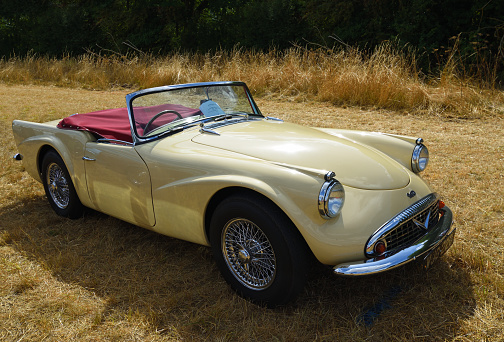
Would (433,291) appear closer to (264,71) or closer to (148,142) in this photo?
(148,142)

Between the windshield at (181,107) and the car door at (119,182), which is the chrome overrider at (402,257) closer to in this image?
the car door at (119,182)

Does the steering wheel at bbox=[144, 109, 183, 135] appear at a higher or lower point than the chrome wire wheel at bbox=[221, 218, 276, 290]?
higher

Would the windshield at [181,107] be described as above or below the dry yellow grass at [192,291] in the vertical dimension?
above

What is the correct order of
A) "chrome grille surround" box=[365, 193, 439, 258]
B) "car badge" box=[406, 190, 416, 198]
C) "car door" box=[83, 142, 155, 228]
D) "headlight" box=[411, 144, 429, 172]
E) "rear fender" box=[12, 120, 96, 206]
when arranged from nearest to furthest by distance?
"chrome grille surround" box=[365, 193, 439, 258], "car badge" box=[406, 190, 416, 198], "car door" box=[83, 142, 155, 228], "headlight" box=[411, 144, 429, 172], "rear fender" box=[12, 120, 96, 206]

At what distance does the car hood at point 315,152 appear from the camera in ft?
8.75

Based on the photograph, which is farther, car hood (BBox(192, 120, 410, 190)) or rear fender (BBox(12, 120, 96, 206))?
rear fender (BBox(12, 120, 96, 206))

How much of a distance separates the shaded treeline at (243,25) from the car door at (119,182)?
1014 cm

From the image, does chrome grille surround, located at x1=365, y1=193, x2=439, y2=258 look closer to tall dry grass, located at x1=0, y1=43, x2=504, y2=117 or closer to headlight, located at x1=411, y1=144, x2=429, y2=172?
headlight, located at x1=411, y1=144, x2=429, y2=172

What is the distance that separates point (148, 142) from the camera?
10.4ft

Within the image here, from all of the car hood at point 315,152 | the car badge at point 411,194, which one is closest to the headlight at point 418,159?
the car hood at point 315,152

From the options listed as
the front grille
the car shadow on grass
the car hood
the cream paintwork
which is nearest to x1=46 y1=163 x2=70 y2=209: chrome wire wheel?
the cream paintwork

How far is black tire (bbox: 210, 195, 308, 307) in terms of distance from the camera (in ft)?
7.75

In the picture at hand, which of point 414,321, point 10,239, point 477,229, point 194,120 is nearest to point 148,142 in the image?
point 194,120

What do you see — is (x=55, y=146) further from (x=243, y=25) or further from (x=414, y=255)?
(x=243, y=25)
